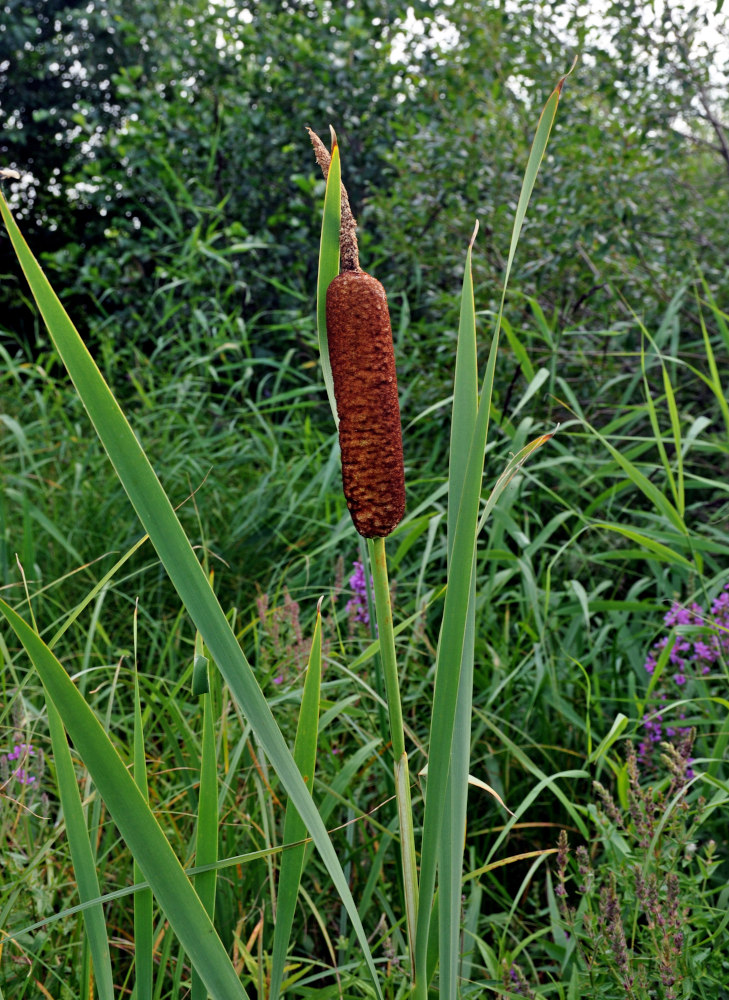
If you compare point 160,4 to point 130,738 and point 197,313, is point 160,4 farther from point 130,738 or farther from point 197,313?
point 130,738

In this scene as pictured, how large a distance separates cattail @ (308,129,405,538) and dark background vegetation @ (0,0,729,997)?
71cm

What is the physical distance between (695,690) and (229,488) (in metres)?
1.61

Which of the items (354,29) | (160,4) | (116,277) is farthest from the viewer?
(160,4)

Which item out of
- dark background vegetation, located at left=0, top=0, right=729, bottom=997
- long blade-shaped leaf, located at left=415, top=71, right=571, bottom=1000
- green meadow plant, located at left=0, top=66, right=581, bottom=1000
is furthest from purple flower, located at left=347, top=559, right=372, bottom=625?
long blade-shaped leaf, located at left=415, top=71, right=571, bottom=1000

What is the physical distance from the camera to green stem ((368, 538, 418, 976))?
67cm

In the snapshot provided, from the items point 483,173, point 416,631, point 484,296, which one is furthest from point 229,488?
point 483,173

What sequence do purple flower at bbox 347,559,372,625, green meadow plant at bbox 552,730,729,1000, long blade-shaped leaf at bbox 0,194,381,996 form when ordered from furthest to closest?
1. purple flower at bbox 347,559,372,625
2. green meadow plant at bbox 552,730,729,1000
3. long blade-shaped leaf at bbox 0,194,381,996

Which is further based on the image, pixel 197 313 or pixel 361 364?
pixel 197 313

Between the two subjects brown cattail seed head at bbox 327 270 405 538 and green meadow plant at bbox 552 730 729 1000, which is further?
green meadow plant at bbox 552 730 729 1000

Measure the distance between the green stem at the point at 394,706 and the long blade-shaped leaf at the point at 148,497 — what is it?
107mm

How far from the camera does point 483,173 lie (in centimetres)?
313

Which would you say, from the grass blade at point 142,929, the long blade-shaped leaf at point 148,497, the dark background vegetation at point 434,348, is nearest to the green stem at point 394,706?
the long blade-shaped leaf at point 148,497

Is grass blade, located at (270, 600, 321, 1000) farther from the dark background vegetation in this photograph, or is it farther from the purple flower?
the purple flower

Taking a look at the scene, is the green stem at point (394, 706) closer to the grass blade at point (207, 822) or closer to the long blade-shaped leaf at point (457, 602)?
the long blade-shaped leaf at point (457, 602)
